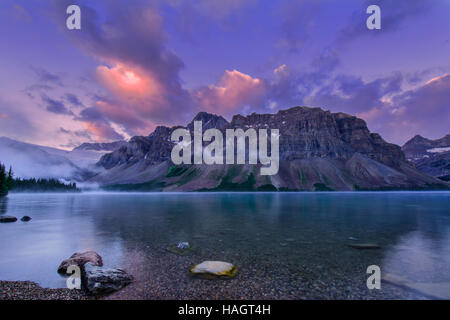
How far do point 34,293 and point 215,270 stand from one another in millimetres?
12037

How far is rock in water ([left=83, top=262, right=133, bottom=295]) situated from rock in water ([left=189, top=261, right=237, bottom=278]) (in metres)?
5.14

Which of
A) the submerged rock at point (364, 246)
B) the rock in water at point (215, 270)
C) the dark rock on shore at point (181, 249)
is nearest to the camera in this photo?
the rock in water at point (215, 270)

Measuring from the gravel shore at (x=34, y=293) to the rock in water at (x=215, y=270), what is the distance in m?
7.59

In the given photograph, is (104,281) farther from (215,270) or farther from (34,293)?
(215,270)

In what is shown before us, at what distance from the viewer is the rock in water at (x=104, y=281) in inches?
563

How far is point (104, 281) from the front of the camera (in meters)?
14.7

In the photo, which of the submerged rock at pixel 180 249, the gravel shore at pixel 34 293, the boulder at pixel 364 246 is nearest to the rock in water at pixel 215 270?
the submerged rock at pixel 180 249

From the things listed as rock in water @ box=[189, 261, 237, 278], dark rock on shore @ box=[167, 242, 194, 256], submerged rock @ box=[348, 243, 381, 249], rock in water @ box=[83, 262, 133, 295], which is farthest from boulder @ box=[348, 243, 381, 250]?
rock in water @ box=[83, 262, 133, 295]

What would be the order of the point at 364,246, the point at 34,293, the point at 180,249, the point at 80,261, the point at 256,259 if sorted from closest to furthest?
the point at 34,293 < the point at 80,261 < the point at 256,259 < the point at 180,249 < the point at 364,246

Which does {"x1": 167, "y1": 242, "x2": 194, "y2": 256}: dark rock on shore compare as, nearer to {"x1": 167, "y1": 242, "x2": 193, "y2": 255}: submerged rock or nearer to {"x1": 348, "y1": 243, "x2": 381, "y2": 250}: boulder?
{"x1": 167, "y1": 242, "x2": 193, "y2": 255}: submerged rock

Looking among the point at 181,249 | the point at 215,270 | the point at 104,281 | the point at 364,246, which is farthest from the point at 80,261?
the point at 364,246

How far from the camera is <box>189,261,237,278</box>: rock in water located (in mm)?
16984

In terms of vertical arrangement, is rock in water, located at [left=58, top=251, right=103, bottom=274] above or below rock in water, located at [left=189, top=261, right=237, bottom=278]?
below

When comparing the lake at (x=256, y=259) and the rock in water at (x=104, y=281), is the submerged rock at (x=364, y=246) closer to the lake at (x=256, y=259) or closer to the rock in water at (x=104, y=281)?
the lake at (x=256, y=259)
